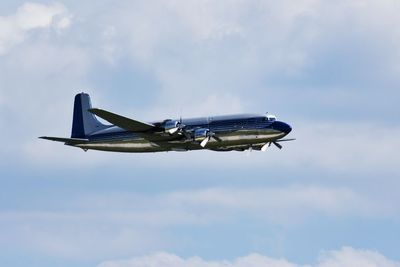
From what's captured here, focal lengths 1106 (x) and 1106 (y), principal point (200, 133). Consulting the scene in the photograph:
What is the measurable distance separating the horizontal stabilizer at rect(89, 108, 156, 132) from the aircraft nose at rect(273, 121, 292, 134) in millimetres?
13169

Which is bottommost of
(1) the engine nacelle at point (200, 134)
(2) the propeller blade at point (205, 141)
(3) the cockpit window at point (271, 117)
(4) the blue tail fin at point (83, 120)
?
(2) the propeller blade at point (205, 141)

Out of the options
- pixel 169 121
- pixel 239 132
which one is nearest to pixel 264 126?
pixel 239 132

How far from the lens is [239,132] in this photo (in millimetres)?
117688

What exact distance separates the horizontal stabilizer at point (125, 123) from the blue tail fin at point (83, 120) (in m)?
9.63

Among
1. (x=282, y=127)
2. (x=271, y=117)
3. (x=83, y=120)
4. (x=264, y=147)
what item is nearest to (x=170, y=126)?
(x=271, y=117)

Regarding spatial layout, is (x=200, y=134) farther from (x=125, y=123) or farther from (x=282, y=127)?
(x=282, y=127)

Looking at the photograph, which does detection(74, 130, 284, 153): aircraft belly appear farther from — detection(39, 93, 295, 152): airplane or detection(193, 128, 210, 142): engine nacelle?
detection(193, 128, 210, 142): engine nacelle

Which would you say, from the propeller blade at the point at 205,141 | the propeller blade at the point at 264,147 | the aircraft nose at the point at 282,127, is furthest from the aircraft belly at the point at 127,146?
the aircraft nose at the point at 282,127

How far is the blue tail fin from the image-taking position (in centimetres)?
12838

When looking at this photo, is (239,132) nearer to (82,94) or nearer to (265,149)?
(265,149)

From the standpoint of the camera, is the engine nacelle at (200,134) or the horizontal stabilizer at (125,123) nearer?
the horizontal stabilizer at (125,123)

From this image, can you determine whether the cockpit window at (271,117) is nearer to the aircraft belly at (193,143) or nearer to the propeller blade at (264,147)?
the aircraft belly at (193,143)

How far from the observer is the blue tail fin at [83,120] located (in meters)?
128

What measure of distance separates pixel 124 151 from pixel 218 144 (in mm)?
11736
